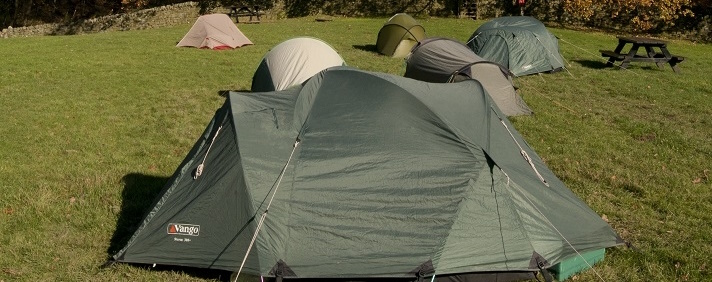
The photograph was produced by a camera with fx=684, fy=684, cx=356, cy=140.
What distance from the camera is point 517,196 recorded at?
589 centimetres

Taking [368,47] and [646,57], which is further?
[368,47]

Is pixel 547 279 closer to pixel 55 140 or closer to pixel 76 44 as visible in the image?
pixel 55 140

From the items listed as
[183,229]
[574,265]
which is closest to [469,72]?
[574,265]

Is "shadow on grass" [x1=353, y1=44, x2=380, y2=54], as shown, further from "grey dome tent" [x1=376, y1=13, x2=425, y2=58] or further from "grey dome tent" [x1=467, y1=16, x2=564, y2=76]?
"grey dome tent" [x1=467, y1=16, x2=564, y2=76]

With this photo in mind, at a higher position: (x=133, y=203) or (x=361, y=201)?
(x=361, y=201)

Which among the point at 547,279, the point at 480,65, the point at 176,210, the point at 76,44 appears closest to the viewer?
the point at 547,279

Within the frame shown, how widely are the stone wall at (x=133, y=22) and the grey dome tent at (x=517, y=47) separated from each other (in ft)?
60.5

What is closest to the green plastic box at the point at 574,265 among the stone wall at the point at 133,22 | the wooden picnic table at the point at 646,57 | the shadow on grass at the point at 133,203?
the shadow on grass at the point at 133,203

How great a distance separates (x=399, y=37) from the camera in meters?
20.0

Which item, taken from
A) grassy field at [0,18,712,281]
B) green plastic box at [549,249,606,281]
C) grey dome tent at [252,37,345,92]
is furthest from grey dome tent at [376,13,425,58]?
green plastic box at [549,249,606,281]

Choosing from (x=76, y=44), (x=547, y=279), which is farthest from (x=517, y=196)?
(x=76, y=44)

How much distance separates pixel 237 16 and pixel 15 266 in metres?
25.3

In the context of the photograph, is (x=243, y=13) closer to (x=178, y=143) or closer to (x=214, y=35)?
(x=214, y=35)

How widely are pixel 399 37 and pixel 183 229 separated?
14.8m
